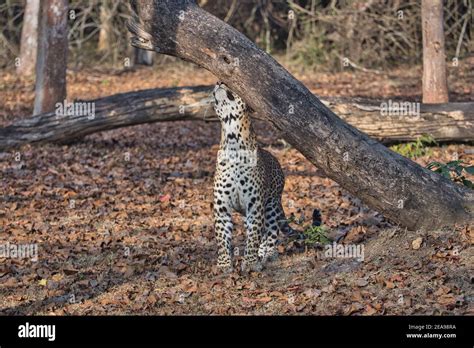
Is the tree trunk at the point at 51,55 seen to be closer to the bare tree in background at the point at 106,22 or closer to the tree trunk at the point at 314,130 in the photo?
the bare tree in background at the point at 106,22

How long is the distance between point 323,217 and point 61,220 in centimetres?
324

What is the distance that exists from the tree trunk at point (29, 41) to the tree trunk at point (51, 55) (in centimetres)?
640

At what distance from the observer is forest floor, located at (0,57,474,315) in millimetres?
7605

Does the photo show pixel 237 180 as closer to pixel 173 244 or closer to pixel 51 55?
pixel 173 244

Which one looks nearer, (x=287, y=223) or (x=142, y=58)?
(x=287, y=223)

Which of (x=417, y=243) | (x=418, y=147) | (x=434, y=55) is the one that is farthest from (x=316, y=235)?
(x=434, y=55)

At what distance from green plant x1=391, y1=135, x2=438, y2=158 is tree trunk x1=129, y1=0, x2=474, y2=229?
5108 mm

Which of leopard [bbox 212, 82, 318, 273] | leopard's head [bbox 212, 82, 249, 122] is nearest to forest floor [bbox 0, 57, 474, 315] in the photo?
leopard [bbox 212, 82, 318, 273]

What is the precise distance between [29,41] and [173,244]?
13.8 meters

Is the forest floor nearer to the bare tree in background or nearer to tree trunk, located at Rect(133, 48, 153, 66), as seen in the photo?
tree trunk, located at Rect(133, 48, 153, 66)

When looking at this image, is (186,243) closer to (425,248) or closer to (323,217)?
(323,217)

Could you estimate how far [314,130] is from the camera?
26.3ft

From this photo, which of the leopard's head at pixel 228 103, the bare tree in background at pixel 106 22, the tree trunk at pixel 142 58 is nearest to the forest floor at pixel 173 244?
the leopard's head at pixel 228 103

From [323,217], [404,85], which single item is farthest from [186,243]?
[404,85]
